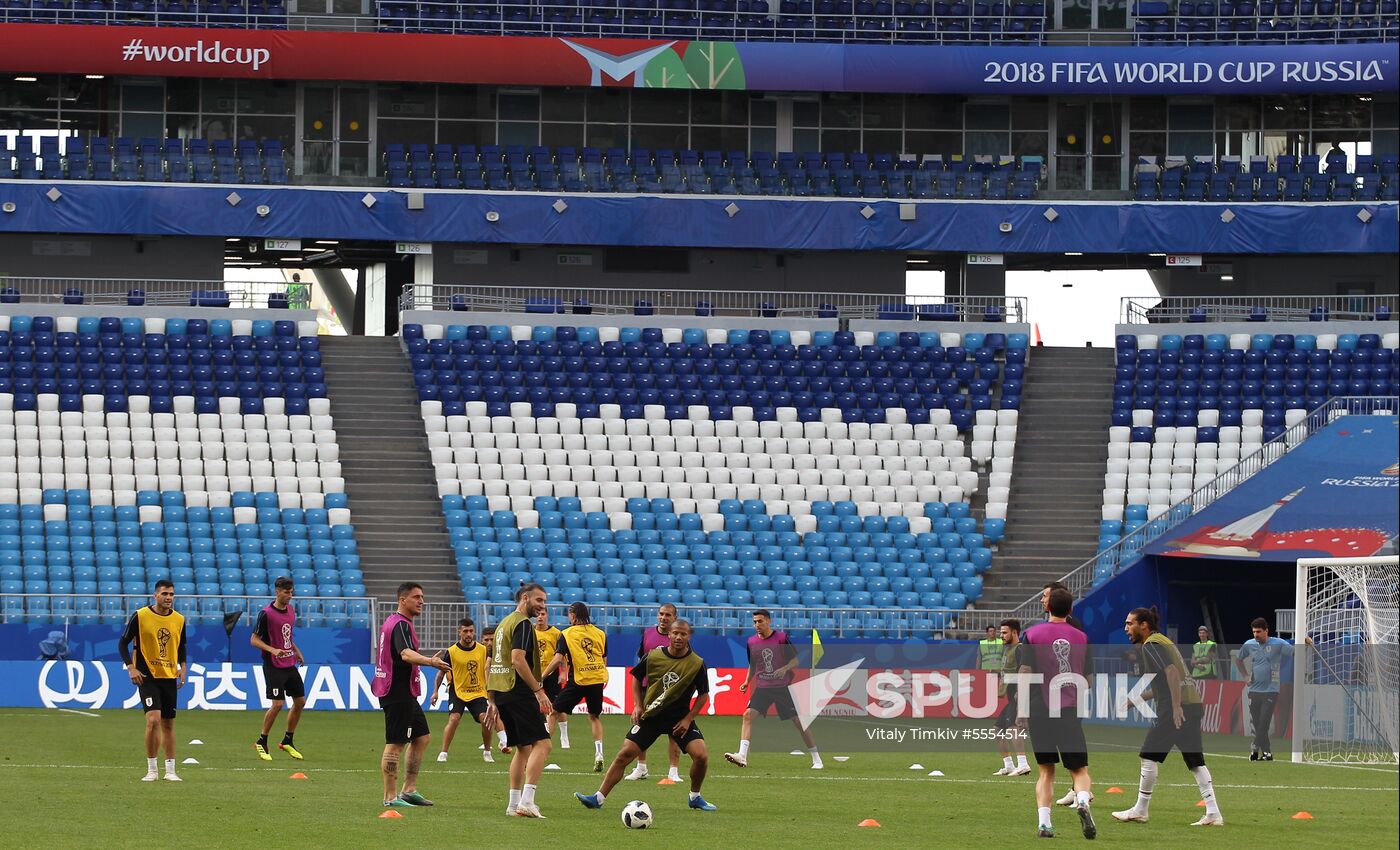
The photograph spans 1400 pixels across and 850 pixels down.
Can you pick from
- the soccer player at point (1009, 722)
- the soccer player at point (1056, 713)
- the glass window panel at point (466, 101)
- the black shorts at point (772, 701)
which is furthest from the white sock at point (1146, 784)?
the glass window panel at point (466, 101)

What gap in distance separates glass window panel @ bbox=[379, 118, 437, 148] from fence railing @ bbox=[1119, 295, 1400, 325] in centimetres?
1671

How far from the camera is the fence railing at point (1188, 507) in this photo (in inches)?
1487

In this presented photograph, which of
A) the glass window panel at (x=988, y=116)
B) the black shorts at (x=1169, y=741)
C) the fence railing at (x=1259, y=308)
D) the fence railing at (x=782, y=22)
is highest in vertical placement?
the fence railing at (x=782, y=22)

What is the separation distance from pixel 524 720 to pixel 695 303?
33400 mm

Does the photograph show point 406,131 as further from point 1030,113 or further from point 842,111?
point 1030,113

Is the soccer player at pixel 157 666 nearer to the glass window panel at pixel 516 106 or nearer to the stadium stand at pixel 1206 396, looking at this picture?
the stadium stand at pixel 1206 396

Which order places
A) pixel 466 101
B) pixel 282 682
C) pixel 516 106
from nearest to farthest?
1. pixel 282 682
2. pixel 466 101
3. pixel 516 106

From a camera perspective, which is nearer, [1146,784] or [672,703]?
[1146,784]

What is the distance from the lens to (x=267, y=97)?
4969cm

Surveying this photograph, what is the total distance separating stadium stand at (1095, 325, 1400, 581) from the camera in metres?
41.2

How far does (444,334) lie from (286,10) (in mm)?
9294

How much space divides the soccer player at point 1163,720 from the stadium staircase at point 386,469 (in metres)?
21.1

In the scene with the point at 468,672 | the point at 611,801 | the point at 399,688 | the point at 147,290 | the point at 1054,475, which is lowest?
the point at 611,801

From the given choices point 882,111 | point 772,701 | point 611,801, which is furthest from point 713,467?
point 611,801
